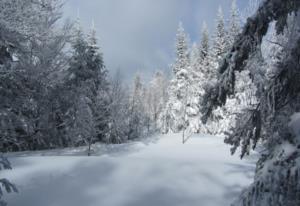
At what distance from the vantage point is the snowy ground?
599 centimetres

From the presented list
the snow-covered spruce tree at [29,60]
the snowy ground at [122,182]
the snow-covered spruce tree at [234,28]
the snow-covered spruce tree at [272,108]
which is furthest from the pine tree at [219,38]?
the snow-covered spruce tree at [272,108]

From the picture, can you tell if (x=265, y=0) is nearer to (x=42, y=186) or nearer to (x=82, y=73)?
(x=42, y=186)

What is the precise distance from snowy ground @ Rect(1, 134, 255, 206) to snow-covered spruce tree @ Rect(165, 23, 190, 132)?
30390 mm

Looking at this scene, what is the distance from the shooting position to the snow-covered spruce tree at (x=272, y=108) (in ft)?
9.95

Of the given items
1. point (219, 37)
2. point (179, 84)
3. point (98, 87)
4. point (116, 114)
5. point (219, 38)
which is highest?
point (219, 37)

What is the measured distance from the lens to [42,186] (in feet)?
20.6

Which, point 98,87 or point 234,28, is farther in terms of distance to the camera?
point 98,87

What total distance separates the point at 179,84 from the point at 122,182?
109ft

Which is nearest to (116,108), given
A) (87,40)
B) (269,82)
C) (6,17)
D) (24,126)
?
(87,40)

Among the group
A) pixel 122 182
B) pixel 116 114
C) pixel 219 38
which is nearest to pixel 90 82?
pixel 116 114

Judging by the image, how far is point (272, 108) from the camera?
11.9 ft

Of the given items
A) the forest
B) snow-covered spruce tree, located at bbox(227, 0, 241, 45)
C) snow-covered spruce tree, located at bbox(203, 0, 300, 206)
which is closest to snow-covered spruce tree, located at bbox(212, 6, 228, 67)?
snow-covered spruce tree, located at bbox(227, 0, 241, 45)

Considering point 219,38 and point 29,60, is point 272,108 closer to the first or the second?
point 29,60

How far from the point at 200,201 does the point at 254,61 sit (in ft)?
11.6
